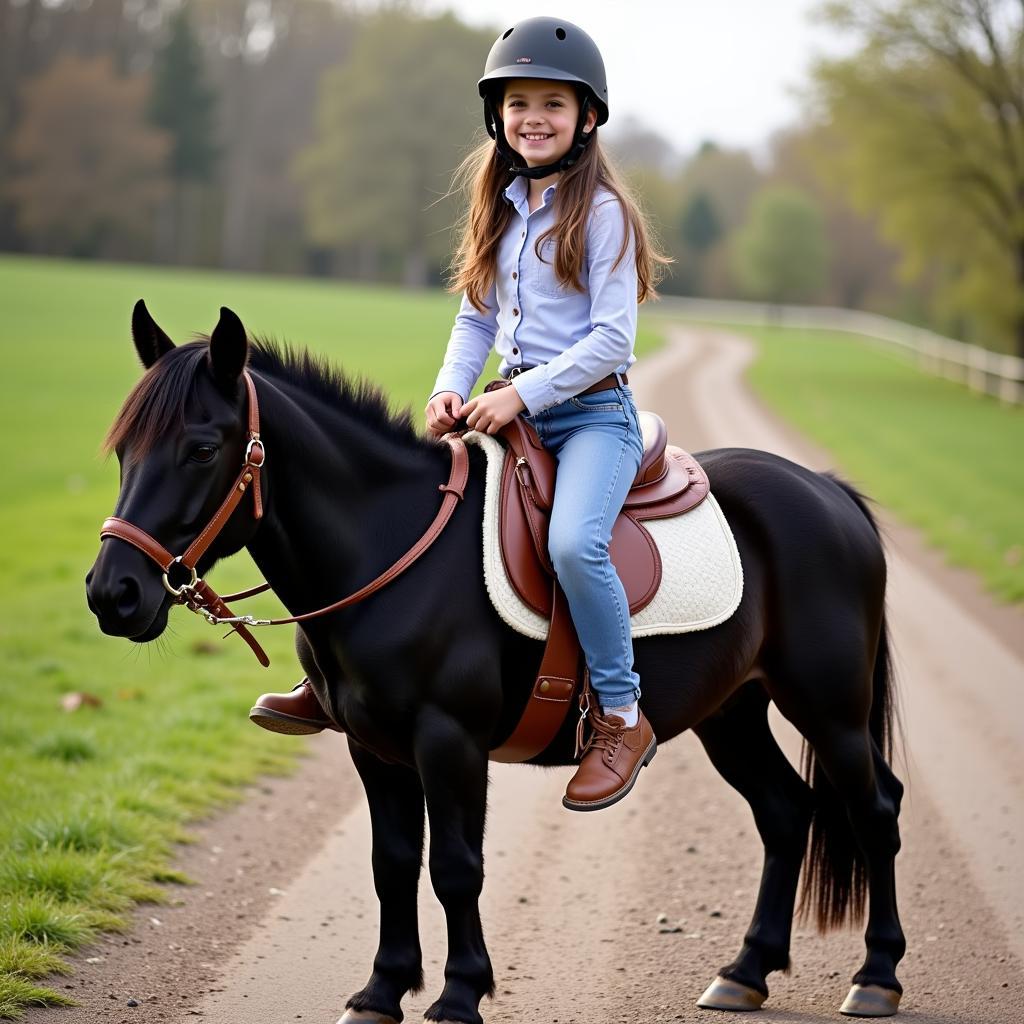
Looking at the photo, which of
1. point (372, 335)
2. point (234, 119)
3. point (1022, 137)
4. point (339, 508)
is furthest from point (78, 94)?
point (339, 508)

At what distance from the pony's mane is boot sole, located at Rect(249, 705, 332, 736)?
1.02 meters

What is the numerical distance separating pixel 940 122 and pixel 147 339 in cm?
3283

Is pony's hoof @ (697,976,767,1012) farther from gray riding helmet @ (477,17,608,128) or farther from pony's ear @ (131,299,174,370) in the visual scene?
gray riding helmet @ (477,17,608,128)

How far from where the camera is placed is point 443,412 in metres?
4.32

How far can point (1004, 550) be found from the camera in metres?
13.8

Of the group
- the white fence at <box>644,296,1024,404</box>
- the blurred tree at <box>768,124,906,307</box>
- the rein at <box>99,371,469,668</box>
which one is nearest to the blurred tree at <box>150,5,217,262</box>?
the white fence at <box>644,296,1024,404</box>

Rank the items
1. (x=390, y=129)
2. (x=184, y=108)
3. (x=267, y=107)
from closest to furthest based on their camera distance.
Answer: (x=390, y=129)
(x=184, y=108)
(x=267, y=107)

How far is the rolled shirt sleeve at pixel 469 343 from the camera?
4504 mm

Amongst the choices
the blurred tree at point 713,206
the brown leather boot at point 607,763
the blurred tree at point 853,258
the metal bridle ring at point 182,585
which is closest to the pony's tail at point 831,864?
the brown leather boot at point 607,763

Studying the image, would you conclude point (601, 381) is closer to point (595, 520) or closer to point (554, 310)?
point (554, 310)

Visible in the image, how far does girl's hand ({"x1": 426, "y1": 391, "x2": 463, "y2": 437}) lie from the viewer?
4.30 meters

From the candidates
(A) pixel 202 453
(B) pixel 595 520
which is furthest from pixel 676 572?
(A) pixel 202 453

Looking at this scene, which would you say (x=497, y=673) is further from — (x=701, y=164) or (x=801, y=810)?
(x=701, y=164)

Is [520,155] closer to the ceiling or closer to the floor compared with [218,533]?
closer to the ceiling
